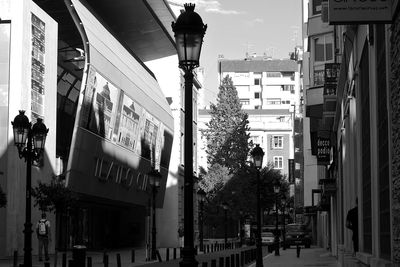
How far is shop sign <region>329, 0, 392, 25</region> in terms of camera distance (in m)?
9.70

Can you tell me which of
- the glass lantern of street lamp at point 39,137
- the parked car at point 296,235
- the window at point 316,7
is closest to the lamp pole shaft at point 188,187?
the glass lantern of street lamp at point 39,137

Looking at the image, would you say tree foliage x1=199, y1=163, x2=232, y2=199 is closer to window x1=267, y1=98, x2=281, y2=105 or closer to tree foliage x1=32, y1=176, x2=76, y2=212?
tree foliage x1=32, y1=176, x2=76, y2=212

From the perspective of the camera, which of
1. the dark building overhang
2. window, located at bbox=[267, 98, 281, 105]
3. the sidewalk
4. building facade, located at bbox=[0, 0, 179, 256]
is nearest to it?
the sidewalk

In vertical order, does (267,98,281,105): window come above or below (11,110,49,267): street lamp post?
above

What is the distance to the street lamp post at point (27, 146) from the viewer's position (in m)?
18.8

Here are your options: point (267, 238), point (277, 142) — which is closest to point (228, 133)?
point (267, 238)

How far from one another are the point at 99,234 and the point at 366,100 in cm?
4298

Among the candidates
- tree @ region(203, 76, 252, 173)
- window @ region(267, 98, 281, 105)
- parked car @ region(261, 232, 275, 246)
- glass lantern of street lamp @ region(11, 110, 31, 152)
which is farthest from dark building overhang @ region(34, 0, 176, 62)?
window @ region(267, 98, 281, 105)

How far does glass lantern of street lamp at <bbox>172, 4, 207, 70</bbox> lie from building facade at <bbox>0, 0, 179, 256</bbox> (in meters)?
13.0

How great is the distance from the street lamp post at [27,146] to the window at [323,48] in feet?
105

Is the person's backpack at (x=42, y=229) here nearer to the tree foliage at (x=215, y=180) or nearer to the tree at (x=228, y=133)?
the tree foliage at (x=215, y=180)

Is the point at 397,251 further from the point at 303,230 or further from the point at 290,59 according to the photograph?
the point at 290,59

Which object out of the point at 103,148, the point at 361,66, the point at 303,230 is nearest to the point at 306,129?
the point at 303,230

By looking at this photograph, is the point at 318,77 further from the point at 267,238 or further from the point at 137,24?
the point at 267,238
